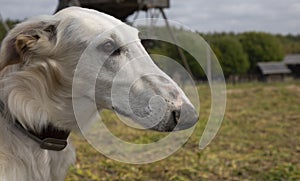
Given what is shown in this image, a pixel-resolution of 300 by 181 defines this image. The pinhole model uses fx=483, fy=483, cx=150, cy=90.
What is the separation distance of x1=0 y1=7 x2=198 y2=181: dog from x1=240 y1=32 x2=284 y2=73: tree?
37.5m

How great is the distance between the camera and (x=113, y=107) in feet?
7.79

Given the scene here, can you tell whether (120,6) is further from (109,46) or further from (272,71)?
(272,71)

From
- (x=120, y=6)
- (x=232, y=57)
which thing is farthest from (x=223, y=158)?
(x=232, y=57)

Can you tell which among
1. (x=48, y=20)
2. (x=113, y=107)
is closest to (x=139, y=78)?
(x=113, y=107)

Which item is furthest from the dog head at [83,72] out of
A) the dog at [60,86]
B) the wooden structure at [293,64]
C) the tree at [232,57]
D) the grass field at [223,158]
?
the wooden structure at [293,64]

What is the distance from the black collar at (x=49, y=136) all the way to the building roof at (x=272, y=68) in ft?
119

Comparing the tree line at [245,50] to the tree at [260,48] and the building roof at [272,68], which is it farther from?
the building roof at [272,68]

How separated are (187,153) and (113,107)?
4915 mm

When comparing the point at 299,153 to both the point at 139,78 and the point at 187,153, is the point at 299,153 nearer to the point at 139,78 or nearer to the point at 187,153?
the point at 187,153

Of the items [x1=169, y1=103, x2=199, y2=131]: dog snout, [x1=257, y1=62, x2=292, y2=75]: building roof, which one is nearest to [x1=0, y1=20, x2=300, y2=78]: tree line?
[x1=257, y1=62, x2=292, y2=75]: building roof

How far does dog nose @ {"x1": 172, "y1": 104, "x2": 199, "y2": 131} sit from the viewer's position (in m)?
2.16

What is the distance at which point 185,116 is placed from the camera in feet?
7.13

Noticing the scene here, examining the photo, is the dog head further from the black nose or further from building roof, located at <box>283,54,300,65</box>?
building roof, located at <box>283,54,300,65</box>

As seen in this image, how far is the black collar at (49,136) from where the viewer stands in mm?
2314
